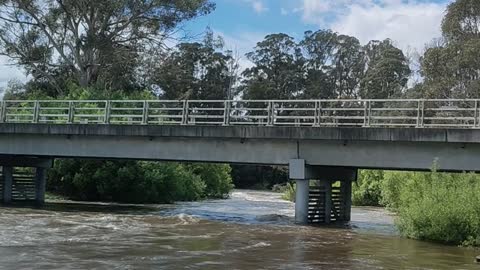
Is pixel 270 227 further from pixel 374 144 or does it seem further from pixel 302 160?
pixel 374 144

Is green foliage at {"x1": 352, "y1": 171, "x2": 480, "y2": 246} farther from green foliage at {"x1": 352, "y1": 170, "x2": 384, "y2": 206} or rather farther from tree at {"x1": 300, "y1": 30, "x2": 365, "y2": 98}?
tree at {"x1": 300, "y1": 30, "x2": 365, "y2": 98}

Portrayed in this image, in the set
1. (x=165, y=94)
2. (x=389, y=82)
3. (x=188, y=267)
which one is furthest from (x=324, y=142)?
(x=389, y=82)

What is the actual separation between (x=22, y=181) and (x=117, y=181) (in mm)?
6809

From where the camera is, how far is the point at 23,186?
Answer: 120 feet

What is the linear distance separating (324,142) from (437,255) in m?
8.27

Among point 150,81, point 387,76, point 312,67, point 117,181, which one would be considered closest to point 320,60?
point 312,67

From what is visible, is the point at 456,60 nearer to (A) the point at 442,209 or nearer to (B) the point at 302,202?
(B) the point at 302,202

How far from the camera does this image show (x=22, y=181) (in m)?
36.7

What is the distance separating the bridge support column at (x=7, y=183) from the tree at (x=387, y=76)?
59.1 metres

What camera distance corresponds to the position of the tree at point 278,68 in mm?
102062

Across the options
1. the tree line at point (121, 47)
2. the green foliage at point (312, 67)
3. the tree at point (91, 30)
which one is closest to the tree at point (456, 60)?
the tree line at point (121, 47)

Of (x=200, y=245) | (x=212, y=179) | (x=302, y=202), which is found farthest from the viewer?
(x=212, y=179)

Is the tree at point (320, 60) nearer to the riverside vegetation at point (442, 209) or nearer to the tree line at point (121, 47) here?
the tree line at point (121, 47)

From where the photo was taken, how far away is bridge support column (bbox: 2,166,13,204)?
1403 inches
